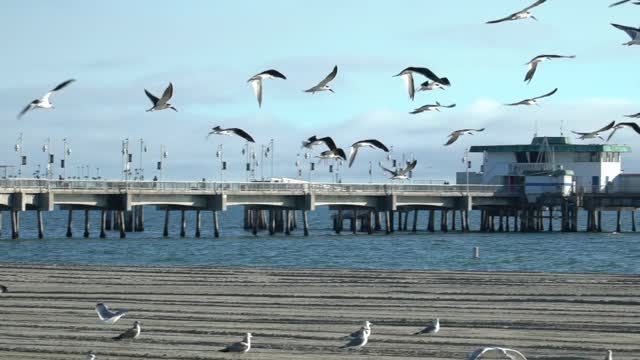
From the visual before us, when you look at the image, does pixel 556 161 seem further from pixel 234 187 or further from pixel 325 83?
pixel 325 83

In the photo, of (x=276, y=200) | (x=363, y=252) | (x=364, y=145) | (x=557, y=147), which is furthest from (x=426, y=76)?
(x=557, y=147)

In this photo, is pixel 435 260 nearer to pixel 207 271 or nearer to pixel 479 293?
pixel 207 271

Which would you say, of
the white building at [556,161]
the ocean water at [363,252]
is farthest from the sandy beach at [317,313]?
the white building at [556,161]

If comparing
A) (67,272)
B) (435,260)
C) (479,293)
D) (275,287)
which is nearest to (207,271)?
(67,272)

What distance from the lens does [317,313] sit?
31.6 metres

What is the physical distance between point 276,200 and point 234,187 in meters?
3.30

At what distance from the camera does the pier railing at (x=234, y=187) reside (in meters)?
93.2

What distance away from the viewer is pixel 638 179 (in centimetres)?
11738

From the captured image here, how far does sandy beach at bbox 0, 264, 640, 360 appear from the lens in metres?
25.4

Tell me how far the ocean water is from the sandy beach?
18.9 meters

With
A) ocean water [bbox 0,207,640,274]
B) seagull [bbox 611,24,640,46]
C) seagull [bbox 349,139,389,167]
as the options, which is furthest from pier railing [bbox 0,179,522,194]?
seagull [bbox 611,24,640,46]

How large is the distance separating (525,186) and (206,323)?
91207 mm

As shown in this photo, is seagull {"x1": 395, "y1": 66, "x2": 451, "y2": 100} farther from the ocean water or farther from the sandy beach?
the ocean water

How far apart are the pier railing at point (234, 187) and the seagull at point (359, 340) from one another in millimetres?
66703
